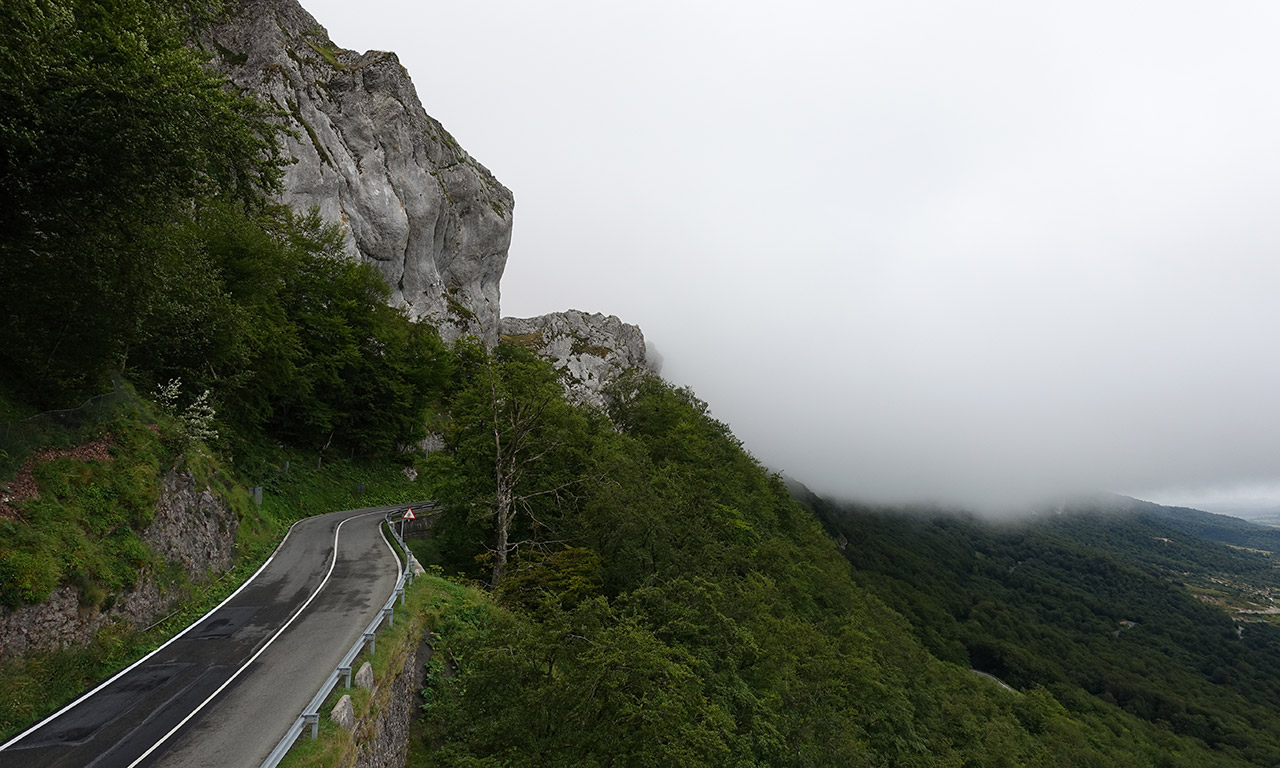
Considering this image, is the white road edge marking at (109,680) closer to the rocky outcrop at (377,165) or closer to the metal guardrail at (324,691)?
the metal guardrail at (324,691)

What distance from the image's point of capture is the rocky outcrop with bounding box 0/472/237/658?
Result: 888 cm

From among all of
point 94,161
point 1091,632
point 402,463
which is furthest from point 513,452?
point 1091,632

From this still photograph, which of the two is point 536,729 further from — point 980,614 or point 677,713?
point 980,614

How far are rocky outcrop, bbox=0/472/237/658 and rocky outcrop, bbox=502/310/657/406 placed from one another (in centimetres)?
7222

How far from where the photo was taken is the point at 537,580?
55.9ft

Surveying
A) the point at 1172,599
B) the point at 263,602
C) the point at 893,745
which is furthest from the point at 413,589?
the point at 1172,599

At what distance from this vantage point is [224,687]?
948cm

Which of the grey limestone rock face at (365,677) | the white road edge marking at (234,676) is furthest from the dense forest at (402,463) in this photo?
the white road edge marking at (234,676)

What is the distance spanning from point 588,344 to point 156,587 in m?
93.2

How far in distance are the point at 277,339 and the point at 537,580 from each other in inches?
747

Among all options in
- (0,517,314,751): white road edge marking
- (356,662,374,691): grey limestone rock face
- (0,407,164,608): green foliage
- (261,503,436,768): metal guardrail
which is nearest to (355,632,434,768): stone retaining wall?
(356,662,374,691): grey limestone rock face

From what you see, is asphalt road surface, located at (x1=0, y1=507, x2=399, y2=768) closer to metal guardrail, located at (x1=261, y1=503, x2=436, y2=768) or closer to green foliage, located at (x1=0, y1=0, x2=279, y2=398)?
metal guardrail, located at (x1=261, y1=503, x2=436, y2=768)

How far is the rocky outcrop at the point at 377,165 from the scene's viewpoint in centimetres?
6019

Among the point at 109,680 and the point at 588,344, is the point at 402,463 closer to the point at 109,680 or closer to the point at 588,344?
the point at 109,680
